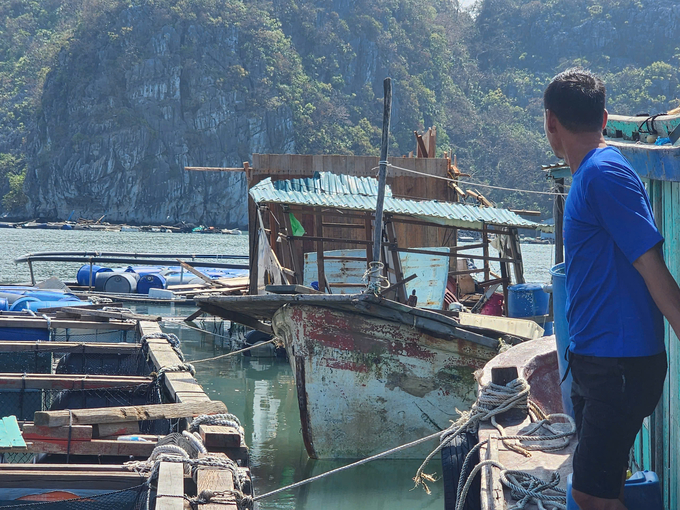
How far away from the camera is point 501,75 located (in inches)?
5084

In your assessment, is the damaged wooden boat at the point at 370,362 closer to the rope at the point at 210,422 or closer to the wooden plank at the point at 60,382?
the wooden plank at the point at 60,382

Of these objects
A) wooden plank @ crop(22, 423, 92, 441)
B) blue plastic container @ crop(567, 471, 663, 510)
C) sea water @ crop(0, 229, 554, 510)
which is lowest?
sea water @ crop(0, 229, 554, 510)

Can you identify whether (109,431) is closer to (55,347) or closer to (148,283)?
(55,347)

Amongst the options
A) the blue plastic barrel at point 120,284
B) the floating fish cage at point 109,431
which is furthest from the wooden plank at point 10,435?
the blue plastic barrel at point 120,284

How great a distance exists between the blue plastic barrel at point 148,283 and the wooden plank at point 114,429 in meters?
16.8

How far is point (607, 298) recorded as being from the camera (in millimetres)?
2510

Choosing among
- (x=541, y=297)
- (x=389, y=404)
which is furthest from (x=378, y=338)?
(x=541, y=297)

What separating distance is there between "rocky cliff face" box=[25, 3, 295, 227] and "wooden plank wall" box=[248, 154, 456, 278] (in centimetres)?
8509

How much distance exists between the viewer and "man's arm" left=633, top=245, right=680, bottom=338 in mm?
2344

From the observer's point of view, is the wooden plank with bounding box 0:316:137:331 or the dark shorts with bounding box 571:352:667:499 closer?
Answer: the dark shorts with bounding box 571:352:667:499

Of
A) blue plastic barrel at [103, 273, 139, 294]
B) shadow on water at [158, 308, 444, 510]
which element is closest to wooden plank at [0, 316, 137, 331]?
shadow on water at [158, 308, 444, 510]

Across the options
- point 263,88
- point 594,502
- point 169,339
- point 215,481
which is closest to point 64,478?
point 215,481

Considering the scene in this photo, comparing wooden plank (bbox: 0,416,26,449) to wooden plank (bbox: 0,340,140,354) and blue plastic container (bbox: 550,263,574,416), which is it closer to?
wooden plank (bbox: 0,340,140,354)

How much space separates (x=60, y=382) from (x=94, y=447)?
59.4 inches
